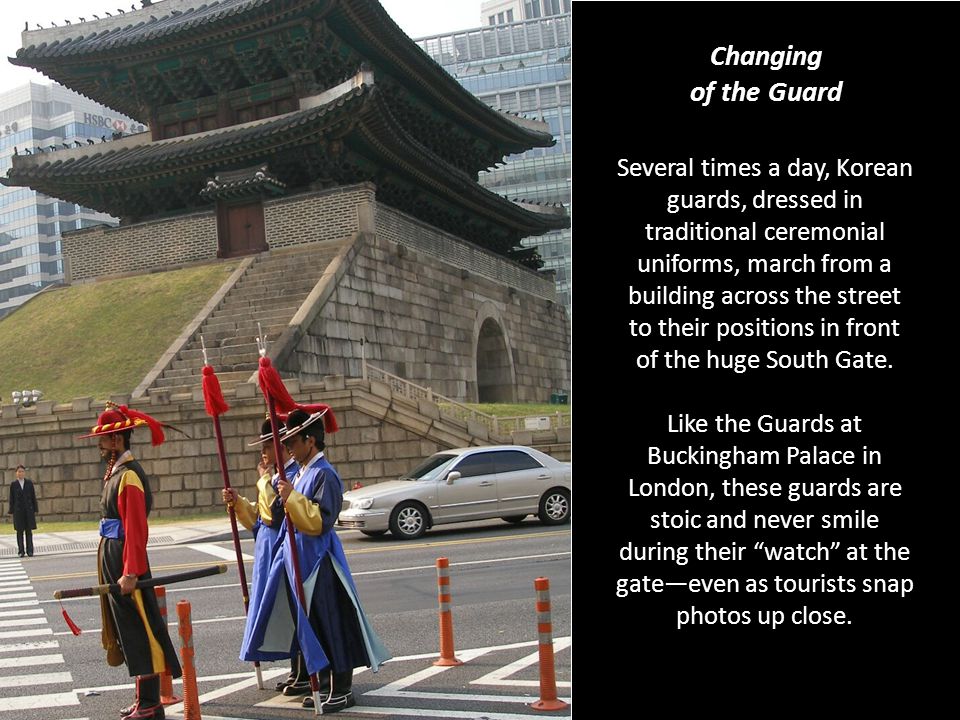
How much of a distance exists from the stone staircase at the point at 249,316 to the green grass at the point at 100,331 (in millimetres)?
888

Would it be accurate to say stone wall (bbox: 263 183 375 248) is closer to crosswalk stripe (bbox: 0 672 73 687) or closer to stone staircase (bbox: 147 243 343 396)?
stone staircase (bbox: 147 243 343 396)

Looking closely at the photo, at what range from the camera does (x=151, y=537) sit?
1902 centimetres

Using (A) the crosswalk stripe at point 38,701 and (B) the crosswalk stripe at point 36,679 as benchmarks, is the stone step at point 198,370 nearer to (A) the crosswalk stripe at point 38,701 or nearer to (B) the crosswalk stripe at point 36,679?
(B) the crosswalk stripe at point 36,679

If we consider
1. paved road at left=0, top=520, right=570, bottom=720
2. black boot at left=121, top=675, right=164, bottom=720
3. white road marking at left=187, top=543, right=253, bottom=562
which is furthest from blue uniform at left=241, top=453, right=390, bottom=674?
white road marking at left=187, top=543, right=253, bottom=562

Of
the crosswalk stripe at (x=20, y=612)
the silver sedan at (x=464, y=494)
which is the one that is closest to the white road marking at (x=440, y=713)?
the crosswalk stripe at (x=20, y=612)

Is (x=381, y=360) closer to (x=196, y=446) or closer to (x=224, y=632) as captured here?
(x=196, y=446)

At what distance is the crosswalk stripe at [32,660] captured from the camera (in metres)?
8.68

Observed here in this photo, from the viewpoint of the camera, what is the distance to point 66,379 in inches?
1048

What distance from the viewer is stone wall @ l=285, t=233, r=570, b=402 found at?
2759 cm

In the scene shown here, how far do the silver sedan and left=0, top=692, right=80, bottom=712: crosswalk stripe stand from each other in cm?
883

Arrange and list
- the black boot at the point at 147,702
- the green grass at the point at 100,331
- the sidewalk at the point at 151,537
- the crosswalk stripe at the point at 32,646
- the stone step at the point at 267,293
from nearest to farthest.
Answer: the black boot at the point at 147,702
the crosswalk stripe at the point at 32,646
the sidewalk at the point at 151,537
the green grass at the point at 100,331
the stone step at the point at 267,293
